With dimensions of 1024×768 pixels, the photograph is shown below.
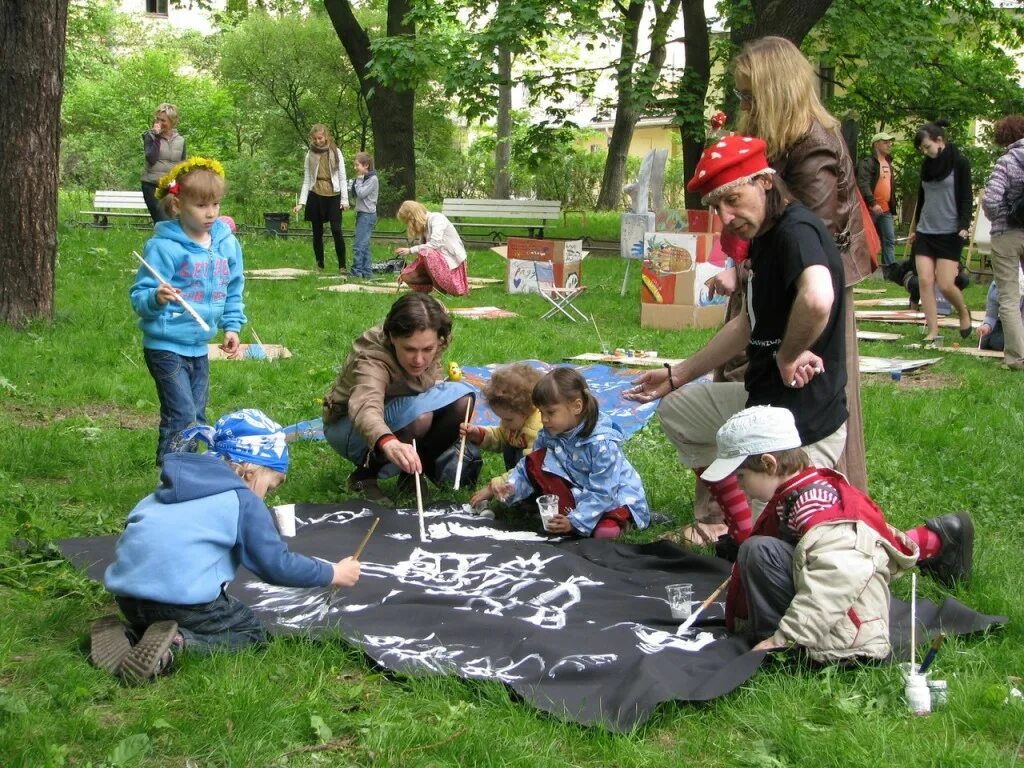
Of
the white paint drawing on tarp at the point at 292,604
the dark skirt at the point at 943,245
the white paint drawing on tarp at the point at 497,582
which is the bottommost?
the white paint drawing on tarp at the point at 497,582

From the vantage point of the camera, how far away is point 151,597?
3.17 m

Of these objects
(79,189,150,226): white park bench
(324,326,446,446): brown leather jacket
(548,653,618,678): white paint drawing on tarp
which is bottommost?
(548,653,618,678): white paint drawing on tarp

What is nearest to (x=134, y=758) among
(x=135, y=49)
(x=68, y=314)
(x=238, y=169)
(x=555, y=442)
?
(x=555, y=442)

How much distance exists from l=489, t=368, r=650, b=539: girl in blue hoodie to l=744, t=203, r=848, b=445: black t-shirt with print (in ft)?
2.81

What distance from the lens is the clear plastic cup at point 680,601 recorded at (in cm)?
372

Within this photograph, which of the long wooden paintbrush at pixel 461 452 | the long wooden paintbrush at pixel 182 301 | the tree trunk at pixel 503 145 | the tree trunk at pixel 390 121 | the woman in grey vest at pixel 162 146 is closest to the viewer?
the long wooden paintbrush at pixel 182 301

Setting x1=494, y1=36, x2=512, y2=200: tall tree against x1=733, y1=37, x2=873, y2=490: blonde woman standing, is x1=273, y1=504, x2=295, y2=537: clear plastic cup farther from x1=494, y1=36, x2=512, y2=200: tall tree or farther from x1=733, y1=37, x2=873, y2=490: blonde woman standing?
x1=494, y1=36, x2=512, y2=200: tall tree

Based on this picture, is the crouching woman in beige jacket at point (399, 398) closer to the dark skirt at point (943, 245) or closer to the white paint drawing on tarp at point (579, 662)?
the white paint drawing on tarp at point (579, 662)

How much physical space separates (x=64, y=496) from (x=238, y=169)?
19.7m

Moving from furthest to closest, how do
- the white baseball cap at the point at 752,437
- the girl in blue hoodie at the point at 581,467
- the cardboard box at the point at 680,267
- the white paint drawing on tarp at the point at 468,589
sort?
the cardboard box at the point at 680,267
the girl in blue hoodie at the point at 581,467
the white paint drawing on tarp at the point at 468,589
the white baseball cap at the point at 752,437

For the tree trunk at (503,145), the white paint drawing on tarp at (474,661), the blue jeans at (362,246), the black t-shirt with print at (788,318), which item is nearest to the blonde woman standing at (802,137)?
the black t-shirt with print at (788,318)

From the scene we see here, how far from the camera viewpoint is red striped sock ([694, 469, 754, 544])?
14.0ft

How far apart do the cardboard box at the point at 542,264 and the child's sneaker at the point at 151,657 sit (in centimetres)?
889

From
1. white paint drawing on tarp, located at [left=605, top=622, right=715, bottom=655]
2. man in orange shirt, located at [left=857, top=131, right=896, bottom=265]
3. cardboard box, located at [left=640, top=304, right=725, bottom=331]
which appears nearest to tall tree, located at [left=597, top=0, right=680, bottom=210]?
man in orange shirt, located at [left=857, top=131, right=896, bottom=265]
